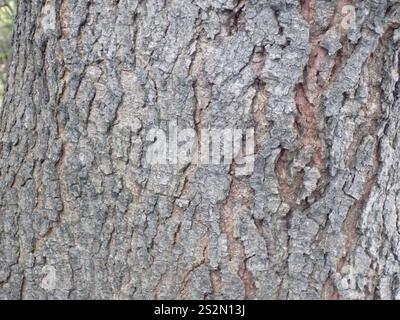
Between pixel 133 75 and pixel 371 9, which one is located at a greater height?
pixel 371 9

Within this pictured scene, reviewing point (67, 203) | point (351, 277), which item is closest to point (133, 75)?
point (67, 203)

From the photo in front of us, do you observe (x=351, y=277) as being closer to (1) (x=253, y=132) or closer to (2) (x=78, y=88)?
(1) (x=253, y=132)

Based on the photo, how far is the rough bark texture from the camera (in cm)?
152

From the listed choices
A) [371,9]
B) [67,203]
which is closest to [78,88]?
[67,203]

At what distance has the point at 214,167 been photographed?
1.57 m

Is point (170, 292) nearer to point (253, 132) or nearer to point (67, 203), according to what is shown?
point (67, 203)

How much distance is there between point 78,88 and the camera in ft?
5.39

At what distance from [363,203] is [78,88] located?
2.88ft

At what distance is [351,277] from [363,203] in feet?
0.72

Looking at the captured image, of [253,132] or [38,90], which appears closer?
[253,132]

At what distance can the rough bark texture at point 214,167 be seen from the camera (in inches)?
60.0

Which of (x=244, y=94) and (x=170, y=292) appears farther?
(x=170, y=292)
